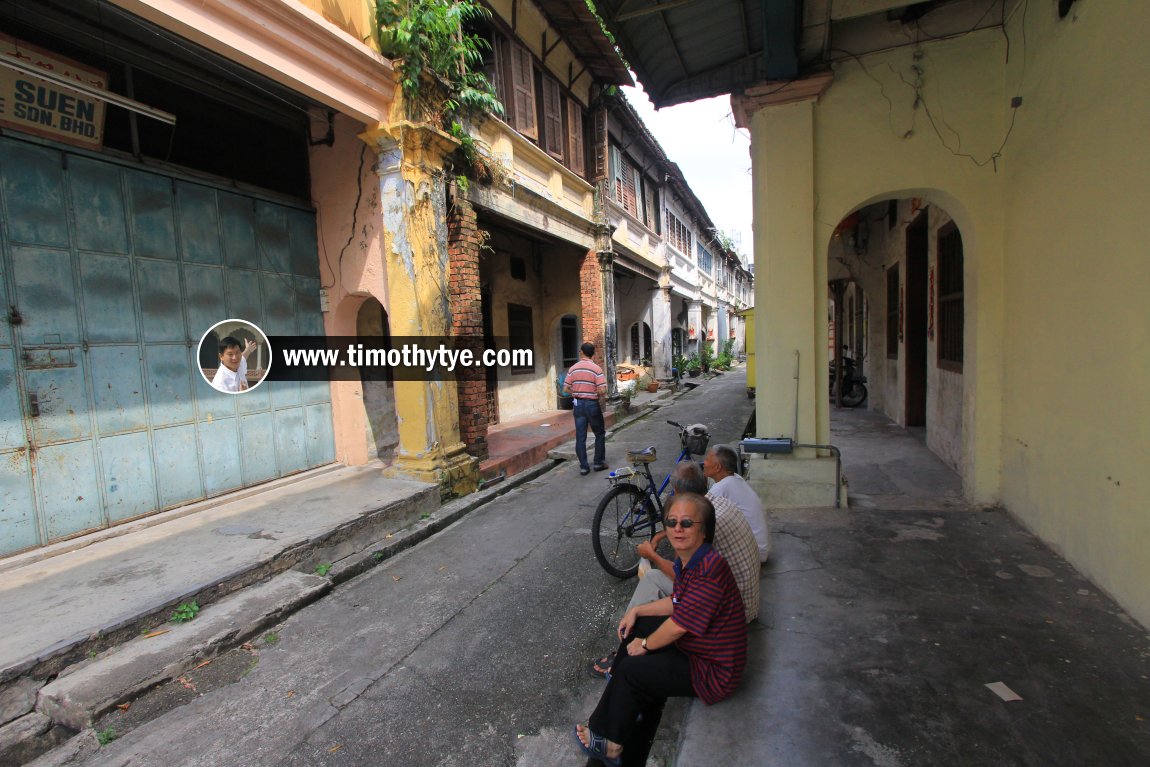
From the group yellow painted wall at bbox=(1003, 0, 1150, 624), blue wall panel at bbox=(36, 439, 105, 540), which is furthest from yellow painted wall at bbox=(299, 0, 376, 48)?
yellow painted wall at bbox=(1003, 0, 1150, 624)

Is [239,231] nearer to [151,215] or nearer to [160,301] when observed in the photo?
[151,215]

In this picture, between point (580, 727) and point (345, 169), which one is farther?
point (345, 169)

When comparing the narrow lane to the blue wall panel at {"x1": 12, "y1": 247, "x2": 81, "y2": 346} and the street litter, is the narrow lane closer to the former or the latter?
the street litter

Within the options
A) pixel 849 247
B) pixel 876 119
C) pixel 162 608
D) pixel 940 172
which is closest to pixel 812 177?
pixel 876 119

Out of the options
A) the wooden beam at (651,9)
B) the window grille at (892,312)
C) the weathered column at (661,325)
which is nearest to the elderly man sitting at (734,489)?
the wooden beam at (651,9)

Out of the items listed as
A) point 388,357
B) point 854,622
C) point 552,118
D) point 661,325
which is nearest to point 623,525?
point 854,622

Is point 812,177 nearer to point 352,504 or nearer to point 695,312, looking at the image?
point 352,504

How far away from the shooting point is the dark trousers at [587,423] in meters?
7.27

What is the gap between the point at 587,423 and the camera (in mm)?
7441

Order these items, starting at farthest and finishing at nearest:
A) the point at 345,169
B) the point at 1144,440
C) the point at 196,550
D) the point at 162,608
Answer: the point at 345,169 < the point at 196,550 < the point at 162,608 < the point at 1144,440

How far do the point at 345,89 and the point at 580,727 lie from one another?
223 inches

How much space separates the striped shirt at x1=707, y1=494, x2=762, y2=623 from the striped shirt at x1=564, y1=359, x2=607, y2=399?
4.46m

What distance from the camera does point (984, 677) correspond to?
7.89ft

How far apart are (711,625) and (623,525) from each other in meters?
2.16
